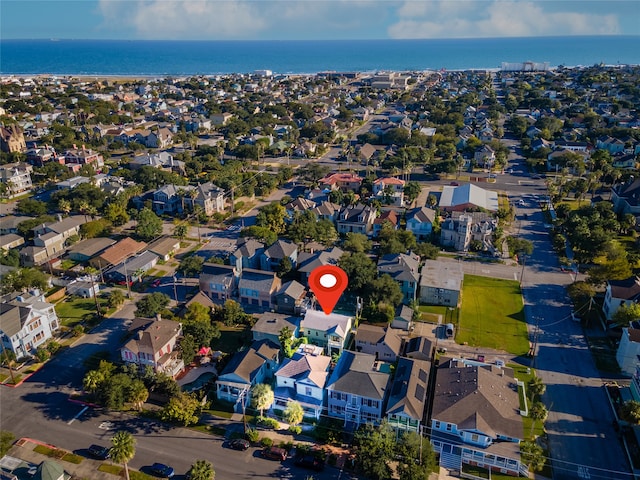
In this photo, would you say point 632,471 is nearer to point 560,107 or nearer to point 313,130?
point 313,130

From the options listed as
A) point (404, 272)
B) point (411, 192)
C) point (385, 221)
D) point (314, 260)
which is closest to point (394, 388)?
point (404, 272)

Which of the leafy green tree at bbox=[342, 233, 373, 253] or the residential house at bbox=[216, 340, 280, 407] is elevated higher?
the leafy green tree at bbox=[342, 233, 373, 253]

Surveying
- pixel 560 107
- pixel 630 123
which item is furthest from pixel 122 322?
pixel 560 107

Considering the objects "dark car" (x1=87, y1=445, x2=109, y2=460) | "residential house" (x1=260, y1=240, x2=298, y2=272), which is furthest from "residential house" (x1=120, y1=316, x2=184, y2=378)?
"residential house" (x1=260, y1=240, x2=298, y2=272)

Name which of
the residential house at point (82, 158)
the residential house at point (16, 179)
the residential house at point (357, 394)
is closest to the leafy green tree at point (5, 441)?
the residential house at point (357, 394)

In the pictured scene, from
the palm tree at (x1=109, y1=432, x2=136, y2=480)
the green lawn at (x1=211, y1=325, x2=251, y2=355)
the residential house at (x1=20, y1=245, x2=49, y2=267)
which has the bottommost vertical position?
the green lawn at (x1=211, y1=325, x2=251, y2=355)

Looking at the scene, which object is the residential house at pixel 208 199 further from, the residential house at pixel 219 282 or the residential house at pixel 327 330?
the residential house at pixel 327 330

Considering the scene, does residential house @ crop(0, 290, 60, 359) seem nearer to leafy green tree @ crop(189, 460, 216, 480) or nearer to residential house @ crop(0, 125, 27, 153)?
leafy green tree @ crop(189, 460, 216, 480)

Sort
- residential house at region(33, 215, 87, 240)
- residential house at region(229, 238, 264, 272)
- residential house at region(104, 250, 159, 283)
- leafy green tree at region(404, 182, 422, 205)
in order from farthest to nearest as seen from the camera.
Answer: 1. leafy green tree at region(404, 182, 422, 205)
2. residential house at region(33, 215, 87, 240)
3. residential house at region(229, 238, 264, 272)
4. residential house at region(104, 250, 159, 283)
